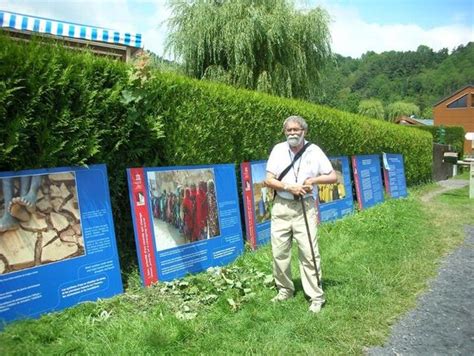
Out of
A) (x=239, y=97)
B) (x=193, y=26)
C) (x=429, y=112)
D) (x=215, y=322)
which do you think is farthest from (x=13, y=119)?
(x=429, y=112)

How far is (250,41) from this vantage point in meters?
16.0

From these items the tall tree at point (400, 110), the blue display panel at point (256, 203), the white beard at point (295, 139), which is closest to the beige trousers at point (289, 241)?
the white beard at point (295, 139)

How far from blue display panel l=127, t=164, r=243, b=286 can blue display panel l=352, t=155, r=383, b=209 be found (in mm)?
6238

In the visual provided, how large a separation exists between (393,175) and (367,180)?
269 centimetres

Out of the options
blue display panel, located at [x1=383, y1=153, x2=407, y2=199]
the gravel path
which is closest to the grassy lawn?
the gravel path

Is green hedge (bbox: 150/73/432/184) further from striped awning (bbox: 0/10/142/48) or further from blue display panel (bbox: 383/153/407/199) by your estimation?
blue display panel (bbox: 383/153/407/199)

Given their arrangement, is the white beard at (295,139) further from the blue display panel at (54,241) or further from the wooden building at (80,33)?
the wooden building at (80,33)

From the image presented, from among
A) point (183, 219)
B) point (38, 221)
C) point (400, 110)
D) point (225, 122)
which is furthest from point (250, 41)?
point (400, 110)

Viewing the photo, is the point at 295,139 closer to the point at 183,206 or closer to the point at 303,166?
the point at 303,166

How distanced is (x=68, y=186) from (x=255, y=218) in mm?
3654

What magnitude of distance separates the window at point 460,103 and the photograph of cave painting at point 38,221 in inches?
2781

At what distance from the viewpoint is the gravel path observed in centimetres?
407

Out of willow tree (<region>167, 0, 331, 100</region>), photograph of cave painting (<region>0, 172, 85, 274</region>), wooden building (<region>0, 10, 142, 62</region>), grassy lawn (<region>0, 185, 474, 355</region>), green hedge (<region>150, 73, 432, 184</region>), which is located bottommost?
grassy lawn (<region>0, 185, 474, 355</region>)

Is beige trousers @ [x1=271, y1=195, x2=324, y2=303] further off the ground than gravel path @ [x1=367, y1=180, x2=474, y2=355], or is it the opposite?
beige trousers @ [x1=271, y1=195, x2=324, y2=303]
